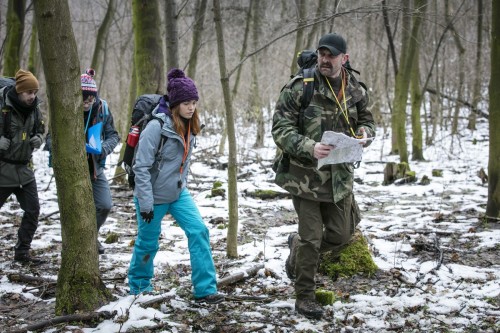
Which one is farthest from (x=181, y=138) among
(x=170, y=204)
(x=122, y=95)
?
(x=122, y=95)

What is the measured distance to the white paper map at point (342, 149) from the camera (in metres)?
3.68

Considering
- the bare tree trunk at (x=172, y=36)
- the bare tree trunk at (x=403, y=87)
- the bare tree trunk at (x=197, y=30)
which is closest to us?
the bare tree trunk at (x=172, y=36)

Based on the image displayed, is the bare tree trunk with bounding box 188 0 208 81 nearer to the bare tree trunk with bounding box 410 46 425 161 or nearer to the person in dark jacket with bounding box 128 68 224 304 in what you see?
the bare tree trunk with bounding box 410 46 425 161

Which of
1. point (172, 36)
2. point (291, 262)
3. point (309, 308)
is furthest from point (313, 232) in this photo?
point (172, 36)

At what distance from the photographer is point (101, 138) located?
5.67 m

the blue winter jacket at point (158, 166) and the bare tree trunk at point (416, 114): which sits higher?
the bare tree trunk at point (416, 114)

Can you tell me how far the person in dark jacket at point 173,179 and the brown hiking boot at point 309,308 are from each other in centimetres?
66

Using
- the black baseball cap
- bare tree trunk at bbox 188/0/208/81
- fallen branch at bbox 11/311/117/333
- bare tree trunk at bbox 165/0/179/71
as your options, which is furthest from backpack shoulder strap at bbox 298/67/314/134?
bare tree trunk at bbox 188/0/208/81

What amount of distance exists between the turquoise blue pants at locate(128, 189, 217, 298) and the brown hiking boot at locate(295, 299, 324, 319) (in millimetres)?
738

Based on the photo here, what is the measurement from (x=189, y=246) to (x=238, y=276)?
2.88 feet

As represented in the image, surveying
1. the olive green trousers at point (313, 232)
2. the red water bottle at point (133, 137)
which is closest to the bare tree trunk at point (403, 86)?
the olive green trousers at point (313, 232)

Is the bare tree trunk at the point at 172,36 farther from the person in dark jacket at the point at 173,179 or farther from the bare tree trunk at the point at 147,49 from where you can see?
the person in dark jacket at the point at 173,179

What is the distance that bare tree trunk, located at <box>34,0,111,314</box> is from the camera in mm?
3488

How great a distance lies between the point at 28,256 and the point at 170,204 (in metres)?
2.32
